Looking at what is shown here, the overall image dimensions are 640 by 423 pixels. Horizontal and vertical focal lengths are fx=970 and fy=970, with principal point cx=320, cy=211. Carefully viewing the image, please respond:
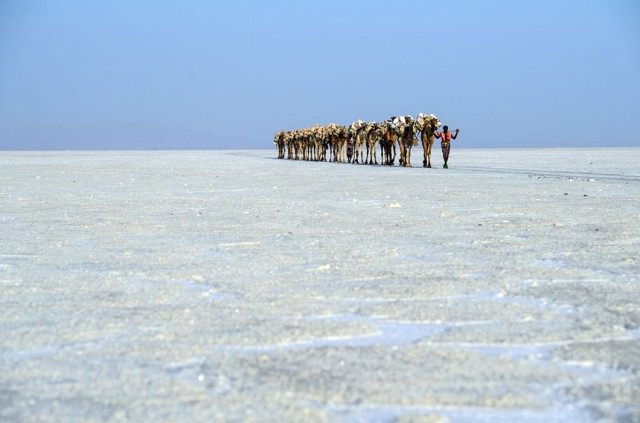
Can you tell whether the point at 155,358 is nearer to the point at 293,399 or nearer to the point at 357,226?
the point at 293,399

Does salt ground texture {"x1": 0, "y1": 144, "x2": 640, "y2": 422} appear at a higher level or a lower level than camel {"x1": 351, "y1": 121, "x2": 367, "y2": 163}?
lower

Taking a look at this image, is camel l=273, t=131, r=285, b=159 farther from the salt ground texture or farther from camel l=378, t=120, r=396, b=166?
the salt ground texture

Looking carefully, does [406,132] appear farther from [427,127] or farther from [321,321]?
[321,321]

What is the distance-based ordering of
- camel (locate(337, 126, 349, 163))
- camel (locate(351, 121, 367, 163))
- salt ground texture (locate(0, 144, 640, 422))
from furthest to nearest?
camel (locate(337, 126, 349, 163)) < camel (locate(351, 121, 367, 163)) < salt ground texture (locate(0, 144, 640, 422))

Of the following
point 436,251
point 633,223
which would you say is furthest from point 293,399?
point 633,223

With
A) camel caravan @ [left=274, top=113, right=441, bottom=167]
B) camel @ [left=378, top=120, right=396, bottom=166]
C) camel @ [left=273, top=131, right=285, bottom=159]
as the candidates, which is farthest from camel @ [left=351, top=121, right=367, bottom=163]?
camel @ [left=273, top=131, right=285, bottom=159]

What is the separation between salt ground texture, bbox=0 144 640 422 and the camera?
340 cm

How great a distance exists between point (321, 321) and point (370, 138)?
35.6 m

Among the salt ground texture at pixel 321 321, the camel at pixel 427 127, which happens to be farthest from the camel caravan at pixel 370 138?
the salt ground texture at pixel 321 321

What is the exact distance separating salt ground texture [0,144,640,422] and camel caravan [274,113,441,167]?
2229 cm

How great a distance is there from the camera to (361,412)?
3273mm

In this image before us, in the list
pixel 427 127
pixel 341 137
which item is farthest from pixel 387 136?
pixel 341 137

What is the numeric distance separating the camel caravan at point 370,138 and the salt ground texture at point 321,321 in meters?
22.3

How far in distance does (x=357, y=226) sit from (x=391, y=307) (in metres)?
4.91
